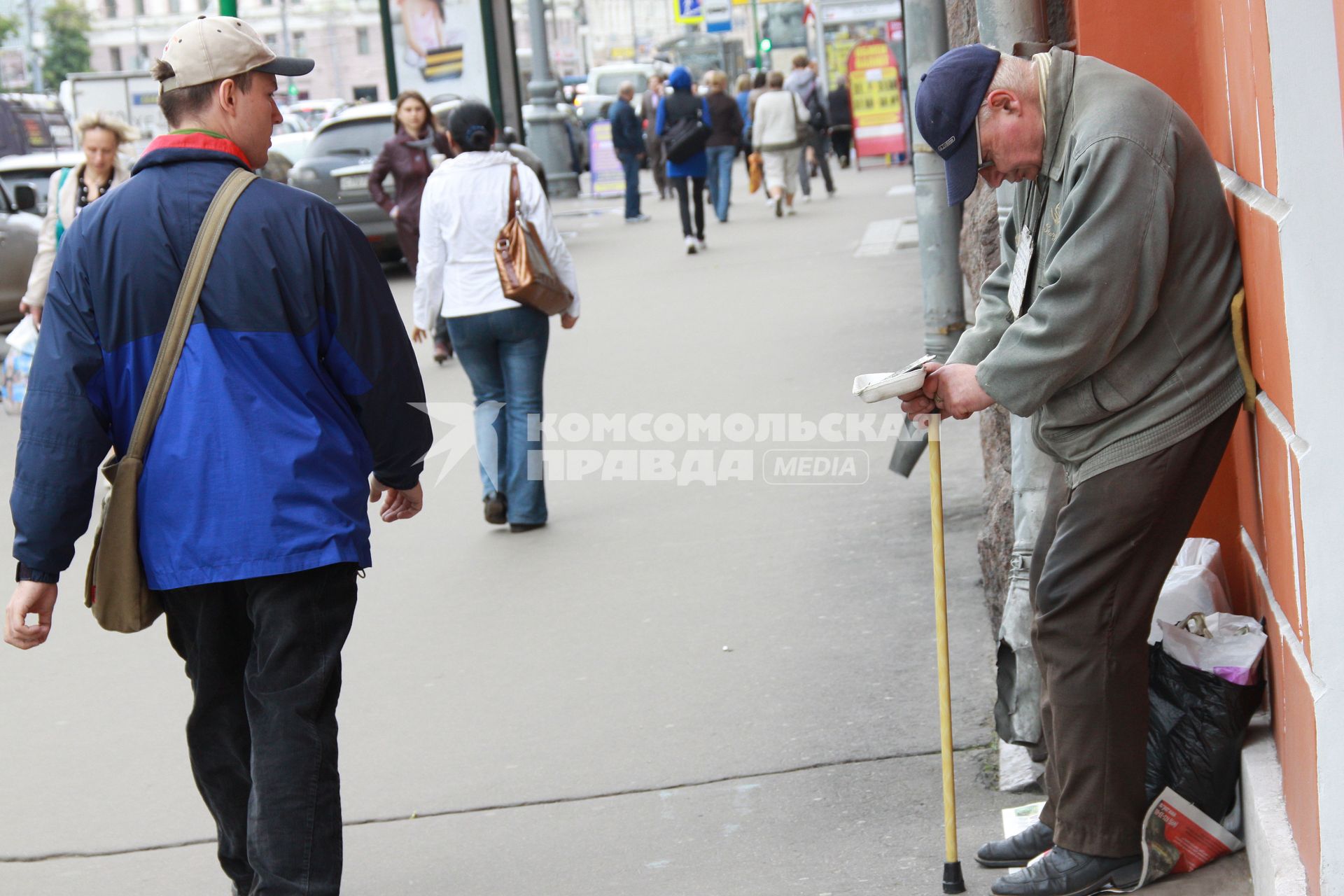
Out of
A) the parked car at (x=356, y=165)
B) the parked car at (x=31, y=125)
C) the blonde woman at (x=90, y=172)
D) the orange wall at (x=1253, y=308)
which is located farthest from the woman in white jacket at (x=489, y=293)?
the parked car at (x=31, y=125)

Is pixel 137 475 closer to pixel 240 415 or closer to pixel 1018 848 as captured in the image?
pixel 240 415

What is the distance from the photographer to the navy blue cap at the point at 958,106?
131 inches

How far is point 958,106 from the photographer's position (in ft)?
10.9

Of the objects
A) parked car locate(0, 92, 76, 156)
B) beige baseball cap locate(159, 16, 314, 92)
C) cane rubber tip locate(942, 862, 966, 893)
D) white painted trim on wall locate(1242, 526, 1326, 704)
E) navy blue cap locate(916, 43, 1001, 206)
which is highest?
parked car locate(0, 92, 76, 156)

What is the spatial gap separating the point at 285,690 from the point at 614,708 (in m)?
1.93

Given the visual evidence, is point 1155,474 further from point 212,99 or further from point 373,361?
point 212,99

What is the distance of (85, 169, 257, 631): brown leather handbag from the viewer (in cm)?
337

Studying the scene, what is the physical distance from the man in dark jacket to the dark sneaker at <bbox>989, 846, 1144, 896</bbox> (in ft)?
65.6

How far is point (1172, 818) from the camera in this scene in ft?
11.7

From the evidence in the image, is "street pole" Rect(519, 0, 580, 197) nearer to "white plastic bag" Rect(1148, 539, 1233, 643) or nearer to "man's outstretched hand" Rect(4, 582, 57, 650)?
"white plastic bag" Rect(1148, 539, 1233, 643)

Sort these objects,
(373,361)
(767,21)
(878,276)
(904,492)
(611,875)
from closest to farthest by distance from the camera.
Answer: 1. (373,361)
2. (611,875)
3. (904,492)
4. (878,276)
5. (767,21)

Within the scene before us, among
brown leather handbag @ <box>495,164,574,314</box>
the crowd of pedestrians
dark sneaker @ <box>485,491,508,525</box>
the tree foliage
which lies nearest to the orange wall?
brown leather handbag @ <box>495,164,574,314</box>

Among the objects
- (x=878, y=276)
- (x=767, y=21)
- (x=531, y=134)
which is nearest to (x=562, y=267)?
(x=878, y=276)

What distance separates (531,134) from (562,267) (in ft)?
64.3
